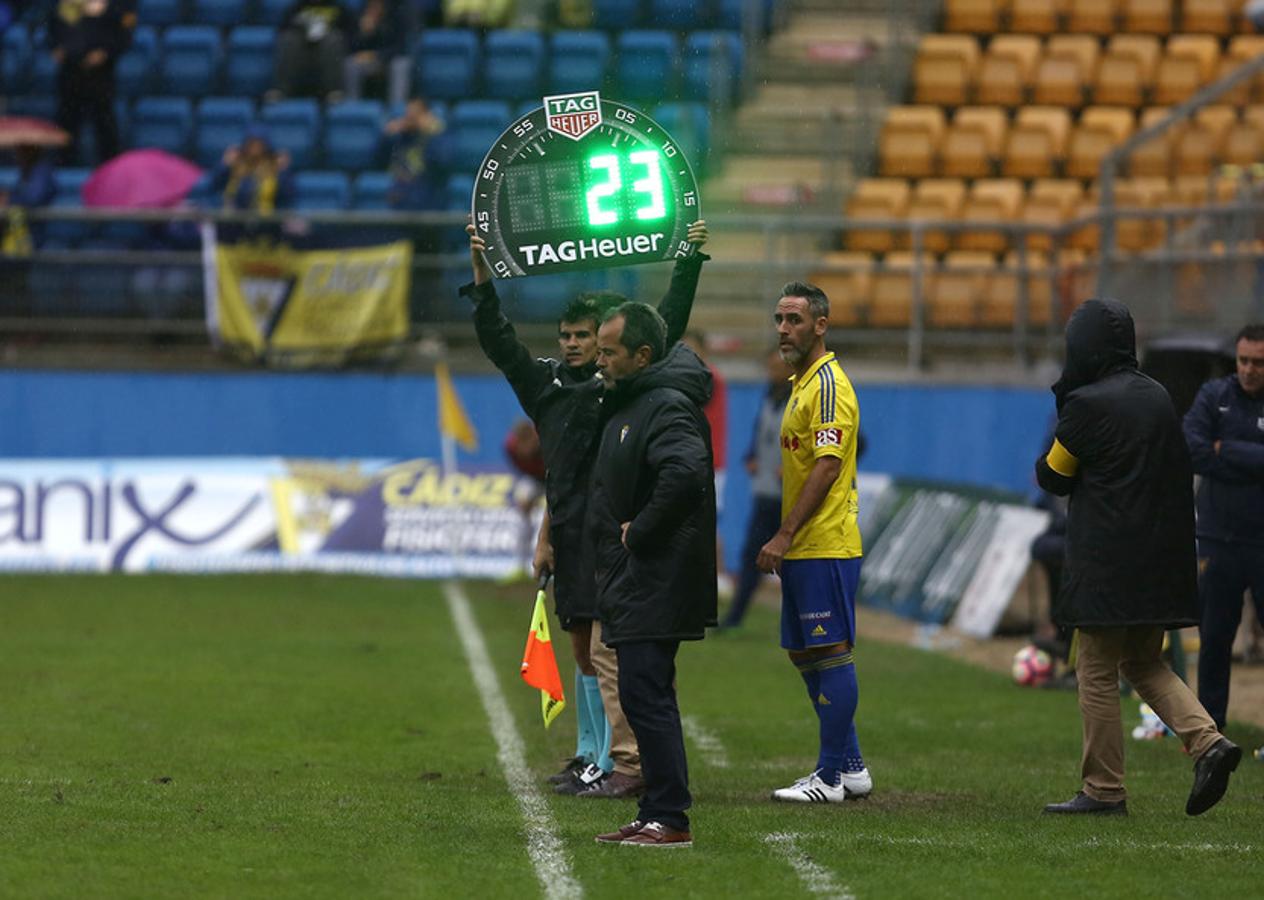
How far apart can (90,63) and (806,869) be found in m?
19.6

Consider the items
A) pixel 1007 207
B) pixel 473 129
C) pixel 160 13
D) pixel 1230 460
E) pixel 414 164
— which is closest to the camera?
pixel 1230 460

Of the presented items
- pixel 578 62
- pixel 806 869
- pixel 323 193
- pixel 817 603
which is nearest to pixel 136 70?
pixel 323 193

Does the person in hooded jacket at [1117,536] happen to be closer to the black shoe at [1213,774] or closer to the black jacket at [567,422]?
the black shoe at [1213,774]

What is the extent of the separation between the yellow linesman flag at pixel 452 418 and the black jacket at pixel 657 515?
41.3 ft

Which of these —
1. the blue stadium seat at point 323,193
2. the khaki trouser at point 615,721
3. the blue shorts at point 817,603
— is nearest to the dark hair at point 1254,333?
the blue shorts at point 817,603

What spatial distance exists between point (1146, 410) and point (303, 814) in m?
3.64

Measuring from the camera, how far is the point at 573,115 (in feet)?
31.3

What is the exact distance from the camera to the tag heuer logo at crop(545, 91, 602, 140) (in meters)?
9.52

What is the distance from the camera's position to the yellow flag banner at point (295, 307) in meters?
21.5

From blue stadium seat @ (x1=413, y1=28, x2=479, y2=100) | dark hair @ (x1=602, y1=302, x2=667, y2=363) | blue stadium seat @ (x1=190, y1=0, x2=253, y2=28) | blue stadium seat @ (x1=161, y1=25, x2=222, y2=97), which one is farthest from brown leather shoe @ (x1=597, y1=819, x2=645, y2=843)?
blue stadium seat @ (x1=190, y1=0, x2=253, y2=28)

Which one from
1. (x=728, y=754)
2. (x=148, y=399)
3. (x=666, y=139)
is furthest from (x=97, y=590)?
(x=666, y=139)

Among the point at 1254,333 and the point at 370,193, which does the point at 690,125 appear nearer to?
the point at 370,193

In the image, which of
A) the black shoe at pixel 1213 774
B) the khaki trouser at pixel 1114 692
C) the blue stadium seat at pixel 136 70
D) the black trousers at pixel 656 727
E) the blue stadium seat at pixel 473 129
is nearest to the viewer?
the black trousers at pixel 656 727

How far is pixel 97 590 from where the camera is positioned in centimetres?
1858
